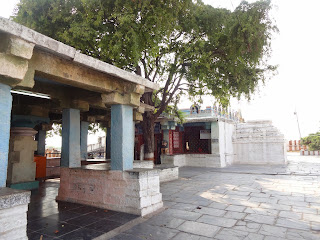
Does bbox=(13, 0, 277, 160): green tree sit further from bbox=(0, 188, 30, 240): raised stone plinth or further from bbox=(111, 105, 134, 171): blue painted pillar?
bbox=(0, 188, 30, 240): raised stone plinth

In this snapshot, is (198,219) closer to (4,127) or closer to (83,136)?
(4,127)

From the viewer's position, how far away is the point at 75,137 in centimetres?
593

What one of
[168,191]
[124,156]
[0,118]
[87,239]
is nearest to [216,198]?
[168,191]

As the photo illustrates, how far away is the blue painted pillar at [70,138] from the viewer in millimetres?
5824

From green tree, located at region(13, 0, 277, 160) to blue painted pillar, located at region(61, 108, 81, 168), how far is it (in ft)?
8.15

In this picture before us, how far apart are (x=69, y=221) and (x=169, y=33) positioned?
6.06 meters

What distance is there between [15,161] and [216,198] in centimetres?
662

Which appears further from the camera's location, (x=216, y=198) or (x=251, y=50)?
(x=251, y=50)

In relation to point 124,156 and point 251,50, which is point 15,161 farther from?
point 251,50

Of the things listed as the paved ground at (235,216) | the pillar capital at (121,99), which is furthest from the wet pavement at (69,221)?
the pillar capital at (121,99)

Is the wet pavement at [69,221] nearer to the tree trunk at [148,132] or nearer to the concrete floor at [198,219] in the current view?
the concrete floor at [198,219]

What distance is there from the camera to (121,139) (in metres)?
4.96

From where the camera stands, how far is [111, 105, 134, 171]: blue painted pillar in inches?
196

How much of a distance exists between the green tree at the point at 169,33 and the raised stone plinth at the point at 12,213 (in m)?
5.13
